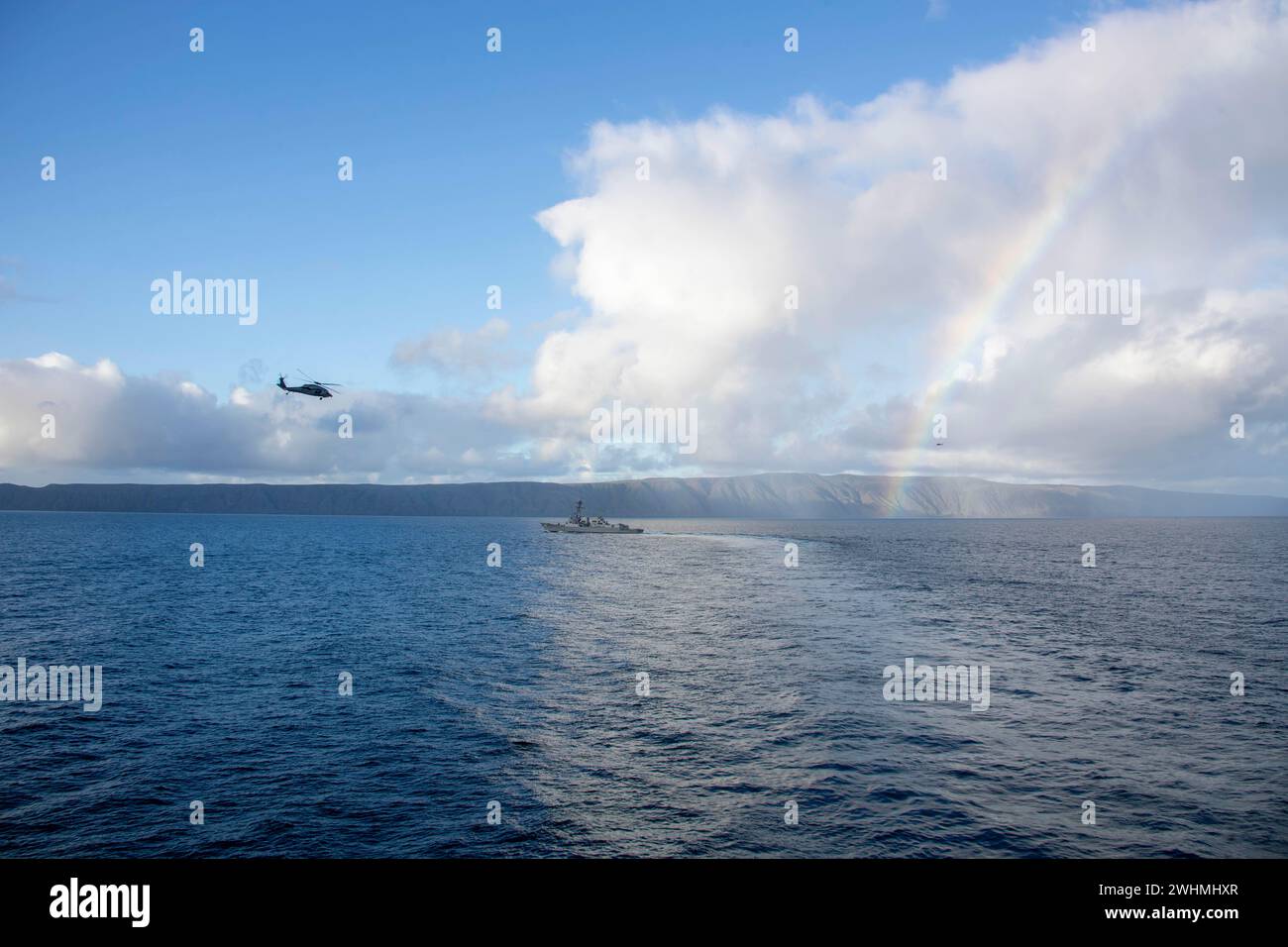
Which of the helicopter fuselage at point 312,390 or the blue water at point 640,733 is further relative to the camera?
the helicopter fuselage at point 312,390

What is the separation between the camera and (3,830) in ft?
83.8

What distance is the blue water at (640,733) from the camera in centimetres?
2531

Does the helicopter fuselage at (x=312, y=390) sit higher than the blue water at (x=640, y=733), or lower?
higher

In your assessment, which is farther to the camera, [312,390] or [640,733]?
[312,390]

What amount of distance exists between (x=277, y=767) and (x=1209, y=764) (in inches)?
1723

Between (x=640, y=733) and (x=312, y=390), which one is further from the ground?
(x=312, y=390)

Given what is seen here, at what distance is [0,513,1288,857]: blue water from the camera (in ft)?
83.0

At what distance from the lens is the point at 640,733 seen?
36188 millimetres

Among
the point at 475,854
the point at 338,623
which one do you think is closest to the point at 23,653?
the point at 338,623

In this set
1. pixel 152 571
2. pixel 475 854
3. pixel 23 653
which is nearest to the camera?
pixel 475 854

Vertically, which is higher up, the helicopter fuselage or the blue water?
the helicopter fuselage

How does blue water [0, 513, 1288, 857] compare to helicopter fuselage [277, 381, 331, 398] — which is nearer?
blue water [0, 513, 1288, 857]
